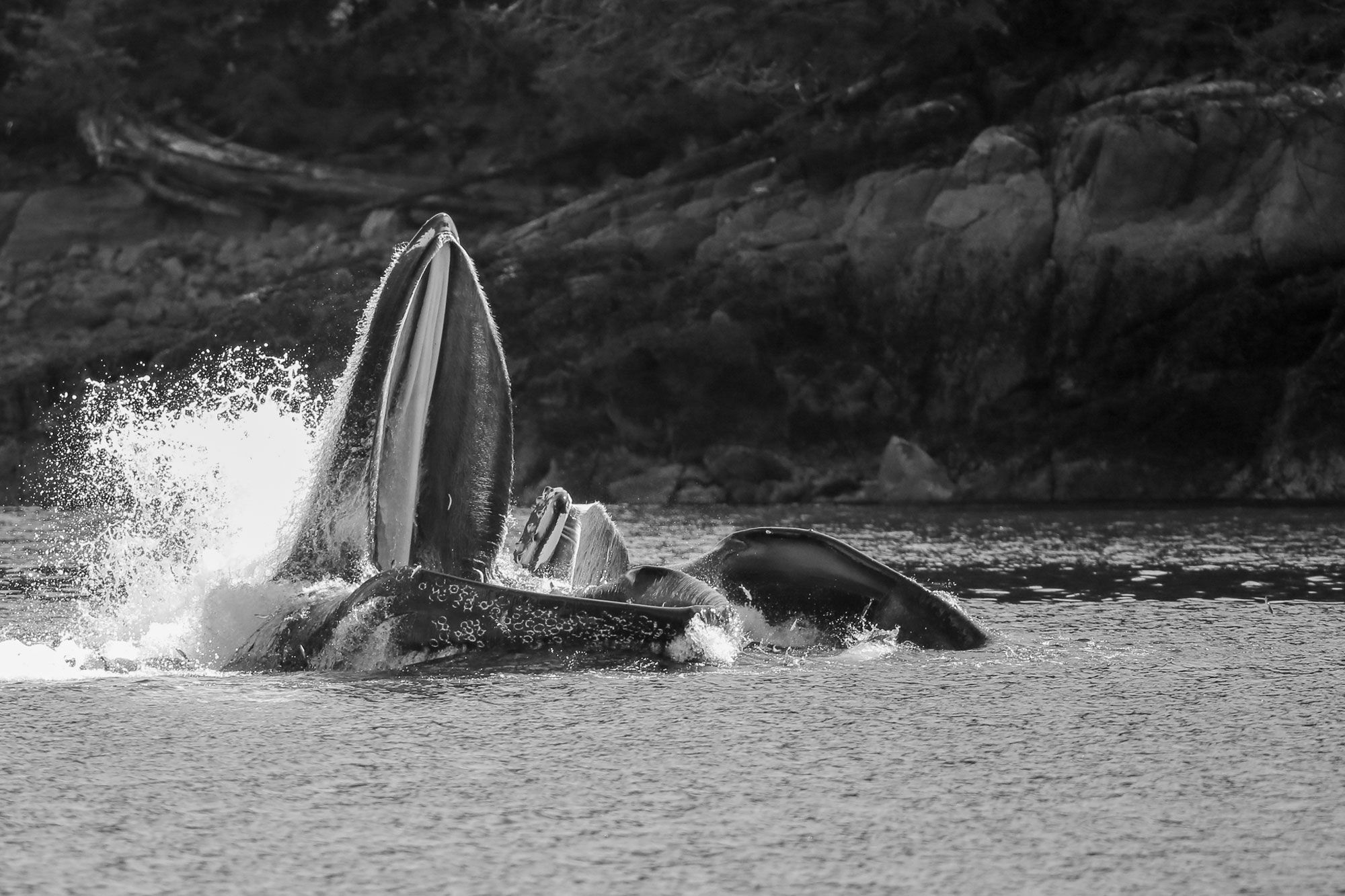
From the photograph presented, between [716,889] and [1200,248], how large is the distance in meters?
27.3

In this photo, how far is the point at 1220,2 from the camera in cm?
3291

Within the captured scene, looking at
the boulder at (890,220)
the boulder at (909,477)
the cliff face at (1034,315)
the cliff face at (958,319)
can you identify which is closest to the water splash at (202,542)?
the cliff face at (958,319)

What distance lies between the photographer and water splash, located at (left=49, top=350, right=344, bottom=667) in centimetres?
983

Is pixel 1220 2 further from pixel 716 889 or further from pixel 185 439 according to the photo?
pixel 716 889

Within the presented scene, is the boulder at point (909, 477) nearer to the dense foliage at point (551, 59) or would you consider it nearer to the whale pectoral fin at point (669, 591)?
the dense foliage at point (551, 59)

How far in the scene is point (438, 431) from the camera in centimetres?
899

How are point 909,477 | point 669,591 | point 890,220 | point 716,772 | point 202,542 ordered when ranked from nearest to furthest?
point 716,772
point 669,591
point 202,542
point 909,477
point 890,220

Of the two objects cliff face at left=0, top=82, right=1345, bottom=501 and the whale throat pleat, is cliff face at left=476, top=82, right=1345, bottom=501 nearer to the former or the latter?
cliff face at left=0, top=82, right=1345, bottom=501

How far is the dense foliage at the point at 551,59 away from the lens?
3519cm

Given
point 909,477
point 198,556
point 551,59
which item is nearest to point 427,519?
point 198,556

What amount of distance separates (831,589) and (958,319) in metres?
22.9

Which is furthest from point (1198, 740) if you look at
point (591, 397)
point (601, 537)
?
point (591, 397)

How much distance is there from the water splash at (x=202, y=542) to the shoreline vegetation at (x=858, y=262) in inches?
507

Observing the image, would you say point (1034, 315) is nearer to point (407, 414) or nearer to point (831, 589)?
point (831, 589)
